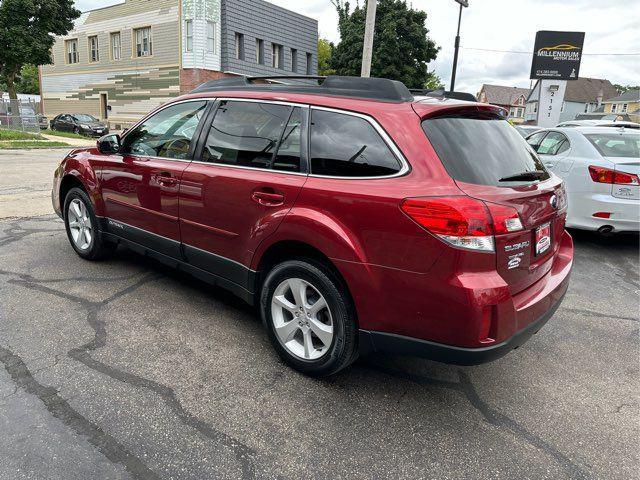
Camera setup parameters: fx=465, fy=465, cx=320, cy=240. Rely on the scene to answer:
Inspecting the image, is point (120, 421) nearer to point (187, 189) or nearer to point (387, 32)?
point (187, 189)

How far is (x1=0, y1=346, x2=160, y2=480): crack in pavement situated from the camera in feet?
7.06

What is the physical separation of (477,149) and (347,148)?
721 millimetres

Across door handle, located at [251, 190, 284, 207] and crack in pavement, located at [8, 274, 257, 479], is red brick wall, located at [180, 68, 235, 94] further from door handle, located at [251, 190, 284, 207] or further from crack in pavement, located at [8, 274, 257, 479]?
door handle, located at [251, 190, 284, 207]

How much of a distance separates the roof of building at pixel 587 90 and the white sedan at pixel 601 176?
299 ft

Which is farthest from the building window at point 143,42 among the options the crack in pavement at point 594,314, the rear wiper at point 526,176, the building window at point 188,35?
the rear wiper at point 526,176

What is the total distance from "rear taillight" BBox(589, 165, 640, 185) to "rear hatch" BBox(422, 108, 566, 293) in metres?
3.37

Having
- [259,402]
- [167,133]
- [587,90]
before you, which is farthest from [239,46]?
[587,90]

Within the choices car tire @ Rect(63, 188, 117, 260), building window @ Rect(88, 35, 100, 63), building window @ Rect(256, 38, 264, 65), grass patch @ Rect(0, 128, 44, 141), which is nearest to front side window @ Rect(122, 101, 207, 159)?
car tire @ Rect(63, 188, 117, 260)

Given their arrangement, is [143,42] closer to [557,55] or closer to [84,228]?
[557,55]

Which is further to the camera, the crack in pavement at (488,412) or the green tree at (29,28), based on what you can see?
the green tree at (29,28)

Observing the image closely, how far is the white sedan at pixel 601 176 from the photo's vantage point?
564 centimetres

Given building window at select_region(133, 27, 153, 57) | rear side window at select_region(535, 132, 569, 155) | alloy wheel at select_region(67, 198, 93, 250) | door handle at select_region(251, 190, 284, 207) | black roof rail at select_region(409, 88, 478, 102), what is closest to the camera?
door handle at select_region(251, 190, 284, 207)

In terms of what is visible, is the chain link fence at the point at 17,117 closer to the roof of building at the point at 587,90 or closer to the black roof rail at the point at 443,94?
the black roof rail at the point at 443,94

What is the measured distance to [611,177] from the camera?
5.68 m
